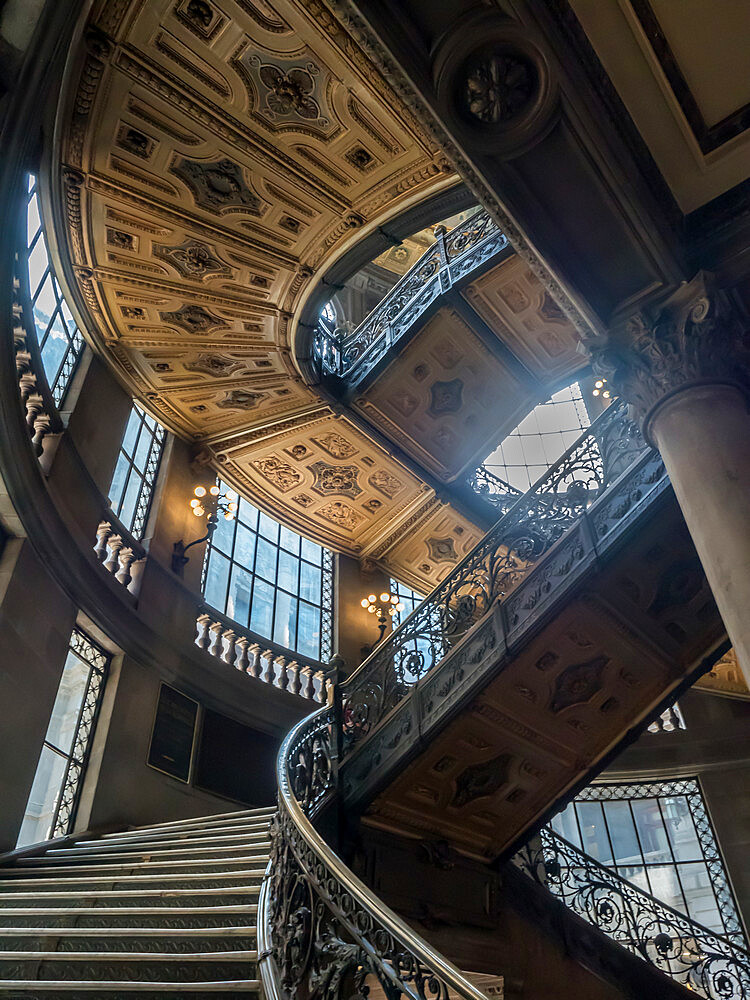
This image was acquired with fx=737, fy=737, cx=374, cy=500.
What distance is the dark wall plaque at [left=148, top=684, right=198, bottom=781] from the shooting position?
8.54 m

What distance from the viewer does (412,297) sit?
10000 millimetres

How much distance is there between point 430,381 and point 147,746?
5.98m

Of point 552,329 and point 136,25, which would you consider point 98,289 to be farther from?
point 552,329

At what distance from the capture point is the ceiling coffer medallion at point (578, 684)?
22.2 ft

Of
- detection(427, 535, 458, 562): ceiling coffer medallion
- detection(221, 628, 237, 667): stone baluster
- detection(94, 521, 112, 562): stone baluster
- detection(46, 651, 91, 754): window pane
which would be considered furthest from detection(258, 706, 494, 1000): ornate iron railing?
detection(427, 535, 458, 562): ceiling coffer medallion

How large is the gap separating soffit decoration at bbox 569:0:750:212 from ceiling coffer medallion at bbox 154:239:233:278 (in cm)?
497

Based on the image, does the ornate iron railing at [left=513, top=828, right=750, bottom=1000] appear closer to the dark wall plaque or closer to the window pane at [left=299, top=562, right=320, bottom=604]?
the dark wall plaque

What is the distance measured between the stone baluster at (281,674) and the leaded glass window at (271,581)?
45cm

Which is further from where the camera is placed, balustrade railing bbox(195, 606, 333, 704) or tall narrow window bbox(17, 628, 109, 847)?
balustrade railing bbox(195, 606, 333, 704)

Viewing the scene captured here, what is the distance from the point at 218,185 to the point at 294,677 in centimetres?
700

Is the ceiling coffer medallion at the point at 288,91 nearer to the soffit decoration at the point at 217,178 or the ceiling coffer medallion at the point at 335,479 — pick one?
the soffit decoration at the point at 217,178

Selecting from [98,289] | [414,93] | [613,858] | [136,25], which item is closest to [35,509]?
[98,289]

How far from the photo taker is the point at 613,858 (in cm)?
1155

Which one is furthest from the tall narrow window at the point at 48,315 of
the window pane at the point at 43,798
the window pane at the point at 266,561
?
the window pane at the point at 266,561
